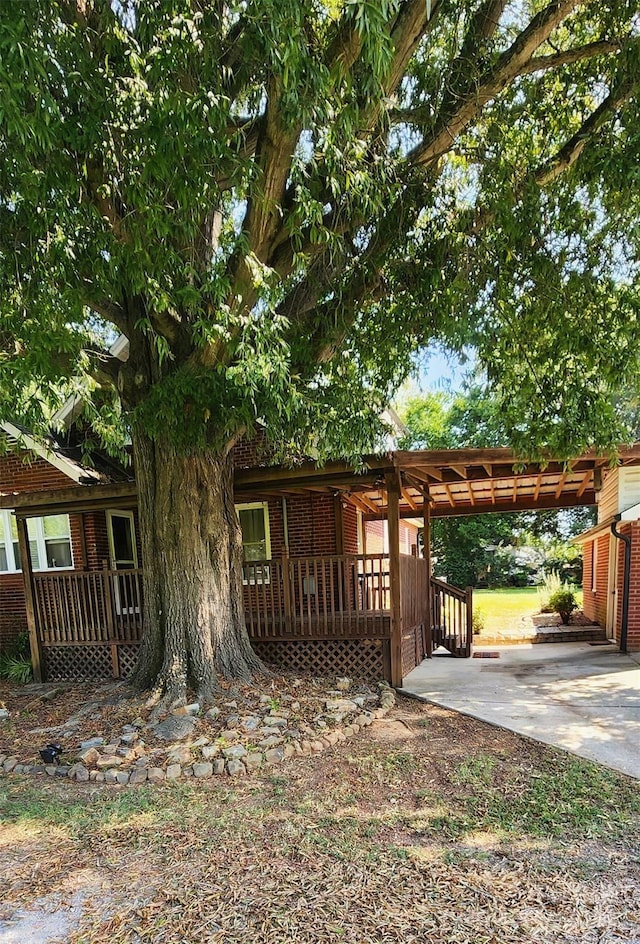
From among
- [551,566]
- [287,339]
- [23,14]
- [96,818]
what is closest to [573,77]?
[287,339]

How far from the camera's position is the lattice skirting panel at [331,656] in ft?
25.2

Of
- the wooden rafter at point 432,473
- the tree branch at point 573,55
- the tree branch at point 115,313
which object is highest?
the tree branch at point 573,55

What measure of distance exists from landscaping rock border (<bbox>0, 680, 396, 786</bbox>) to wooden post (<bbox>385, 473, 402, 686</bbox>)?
1.68 metres

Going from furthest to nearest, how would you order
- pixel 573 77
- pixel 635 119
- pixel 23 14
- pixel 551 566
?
pixel 551 566 → pixel 573 77 → pixel 635 119 → pixel 23 14

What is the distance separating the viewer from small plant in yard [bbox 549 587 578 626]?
15.3 metres

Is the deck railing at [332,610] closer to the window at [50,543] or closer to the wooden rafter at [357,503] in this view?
the wooden rafter at [357,503]

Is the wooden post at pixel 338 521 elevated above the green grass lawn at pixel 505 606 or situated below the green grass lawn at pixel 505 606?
above

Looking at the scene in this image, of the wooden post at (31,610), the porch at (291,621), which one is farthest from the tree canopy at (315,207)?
the wooden post at (31,610)

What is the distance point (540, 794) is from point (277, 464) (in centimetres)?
493

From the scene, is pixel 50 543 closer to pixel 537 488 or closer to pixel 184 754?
pixel 184 754

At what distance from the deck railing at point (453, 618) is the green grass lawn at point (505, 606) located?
4.31 m

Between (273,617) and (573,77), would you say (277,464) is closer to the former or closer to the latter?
(273,617)

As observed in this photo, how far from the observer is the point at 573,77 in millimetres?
5734

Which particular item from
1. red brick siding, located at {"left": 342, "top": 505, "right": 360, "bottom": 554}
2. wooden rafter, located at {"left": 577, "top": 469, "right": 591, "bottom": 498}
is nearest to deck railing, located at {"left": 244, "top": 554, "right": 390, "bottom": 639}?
red brick siding, located at {"left": 342, "top": 505, "right": 360, "bottom": 554}
